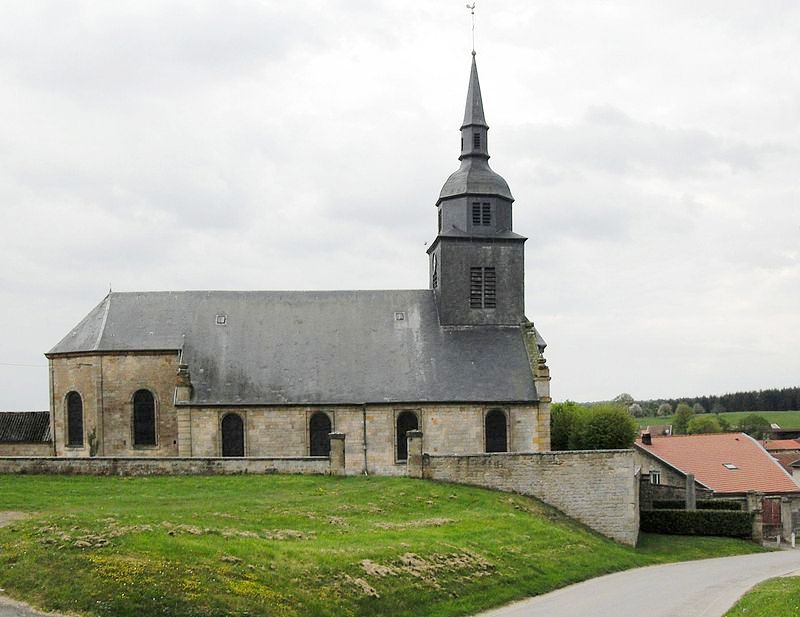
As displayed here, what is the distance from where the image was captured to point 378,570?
2305 centimetres

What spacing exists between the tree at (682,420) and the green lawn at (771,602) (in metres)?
102

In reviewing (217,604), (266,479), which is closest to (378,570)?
(217,604)

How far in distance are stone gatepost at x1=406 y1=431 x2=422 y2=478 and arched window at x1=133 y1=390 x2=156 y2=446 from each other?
1268cm

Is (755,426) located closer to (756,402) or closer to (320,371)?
(756,402)

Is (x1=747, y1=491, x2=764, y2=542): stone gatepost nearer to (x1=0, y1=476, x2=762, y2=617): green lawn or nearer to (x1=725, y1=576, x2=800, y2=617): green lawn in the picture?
(x1=0, y1=476, x2=762, y2=617): green lawn

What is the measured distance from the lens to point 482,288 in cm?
4550

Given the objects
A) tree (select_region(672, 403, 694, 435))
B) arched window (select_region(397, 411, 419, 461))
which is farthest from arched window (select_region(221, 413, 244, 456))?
tree (select_region(672, 403, 694, 435))

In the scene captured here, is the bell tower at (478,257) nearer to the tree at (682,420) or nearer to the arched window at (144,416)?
the arched window at (144,416)

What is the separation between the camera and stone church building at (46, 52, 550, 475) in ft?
137

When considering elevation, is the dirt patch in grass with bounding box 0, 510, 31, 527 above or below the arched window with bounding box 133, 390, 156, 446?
below

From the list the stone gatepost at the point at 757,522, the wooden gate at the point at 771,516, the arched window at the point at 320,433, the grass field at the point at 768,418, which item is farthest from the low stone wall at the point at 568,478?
the grass field at the point at 768,418

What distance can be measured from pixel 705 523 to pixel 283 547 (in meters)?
26.1

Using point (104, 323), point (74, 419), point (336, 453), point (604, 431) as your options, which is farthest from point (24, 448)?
point (604, 431)

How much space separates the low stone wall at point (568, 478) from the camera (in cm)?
3722
